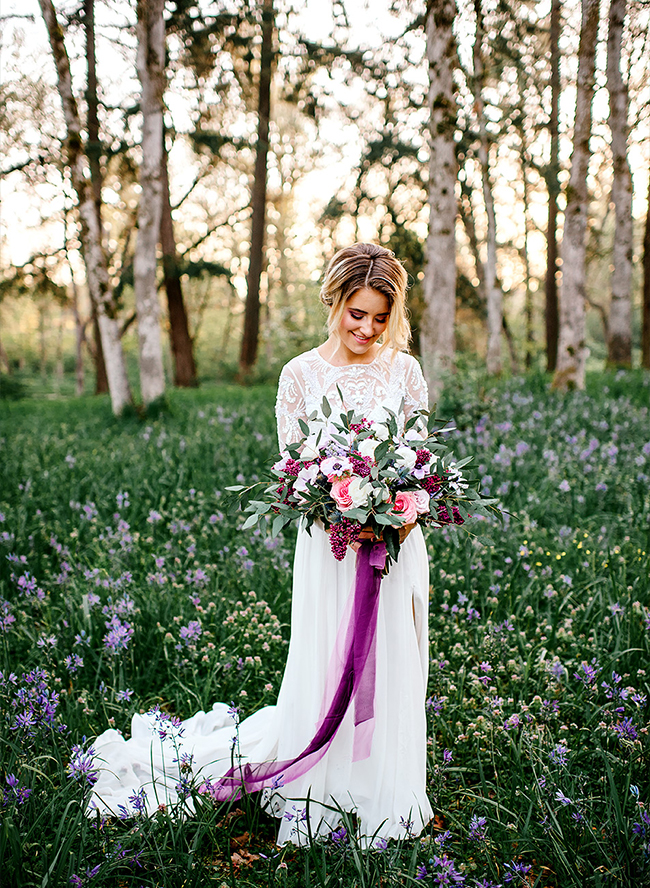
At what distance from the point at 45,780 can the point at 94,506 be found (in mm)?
3296

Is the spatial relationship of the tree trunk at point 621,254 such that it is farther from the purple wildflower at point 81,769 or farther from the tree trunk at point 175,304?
the purple wildflower at point 81,769

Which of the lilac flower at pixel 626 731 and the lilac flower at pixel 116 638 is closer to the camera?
the lilac flower at pixel 626 731

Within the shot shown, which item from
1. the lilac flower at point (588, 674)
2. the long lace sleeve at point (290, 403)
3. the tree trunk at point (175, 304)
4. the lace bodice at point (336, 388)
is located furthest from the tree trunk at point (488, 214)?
the lilac flower at point (588, 674)

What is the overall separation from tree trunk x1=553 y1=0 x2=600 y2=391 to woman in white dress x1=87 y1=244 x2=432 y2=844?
26.0ft

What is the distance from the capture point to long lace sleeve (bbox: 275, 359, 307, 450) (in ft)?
8.31

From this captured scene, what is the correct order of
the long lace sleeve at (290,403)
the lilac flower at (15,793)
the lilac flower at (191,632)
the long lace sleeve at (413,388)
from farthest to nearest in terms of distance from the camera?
1. the lilac flower at (191,632)
2. the long lace sleeve at (413,388)
3. the long lace sleeve at (290,403)
4. the lilac flower at (15,793)

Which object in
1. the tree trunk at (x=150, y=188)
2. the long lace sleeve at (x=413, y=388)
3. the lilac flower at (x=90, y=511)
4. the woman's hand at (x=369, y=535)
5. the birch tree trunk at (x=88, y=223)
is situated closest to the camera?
the woman's hand at (x=369, y=535)

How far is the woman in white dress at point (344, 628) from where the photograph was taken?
7.95 ft

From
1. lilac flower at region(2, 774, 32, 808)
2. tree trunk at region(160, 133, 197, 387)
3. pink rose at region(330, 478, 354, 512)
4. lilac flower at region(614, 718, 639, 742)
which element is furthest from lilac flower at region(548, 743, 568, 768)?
tree trunk at region(160, 133, 197, 387)

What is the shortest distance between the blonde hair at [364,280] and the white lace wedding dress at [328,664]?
7.1 inches

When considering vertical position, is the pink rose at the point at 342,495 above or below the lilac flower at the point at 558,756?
above

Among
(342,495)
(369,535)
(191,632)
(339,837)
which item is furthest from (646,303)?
(339,837)

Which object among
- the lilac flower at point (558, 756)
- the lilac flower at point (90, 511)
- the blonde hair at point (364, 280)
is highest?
the blonde hair at point (364, 280)

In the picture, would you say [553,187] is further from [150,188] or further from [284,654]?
[284,654]
